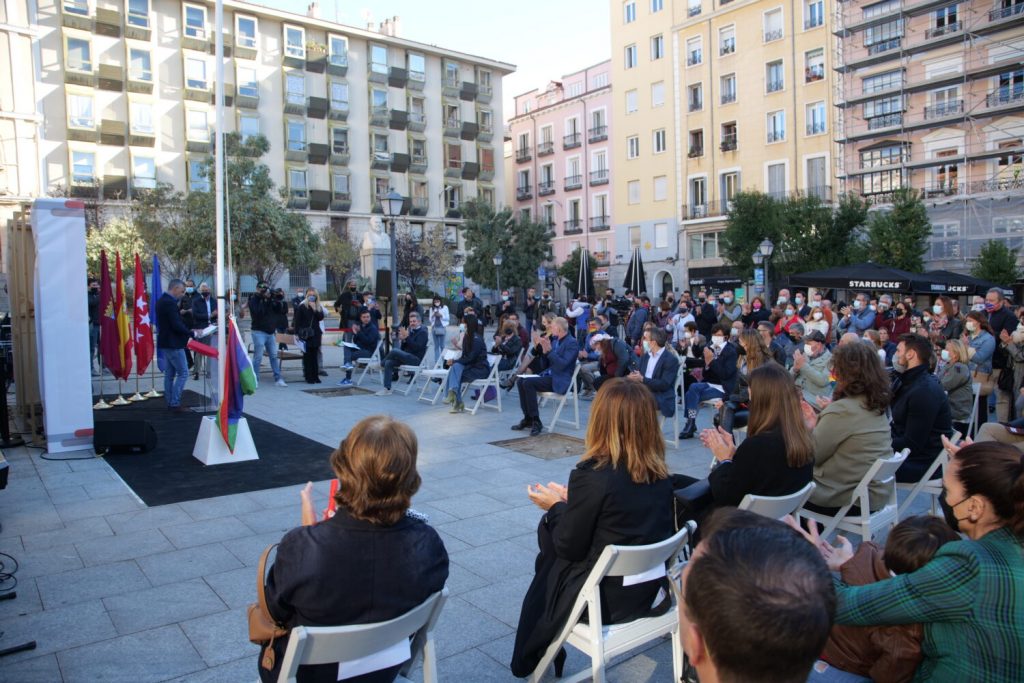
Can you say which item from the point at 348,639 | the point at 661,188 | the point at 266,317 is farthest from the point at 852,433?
the point at 661,188

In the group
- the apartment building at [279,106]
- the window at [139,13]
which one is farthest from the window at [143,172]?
the window at [139,13]

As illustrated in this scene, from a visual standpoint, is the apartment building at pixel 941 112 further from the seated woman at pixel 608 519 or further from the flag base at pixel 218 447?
the seated woman at pixel 608 519

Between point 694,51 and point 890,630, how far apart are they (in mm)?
43073

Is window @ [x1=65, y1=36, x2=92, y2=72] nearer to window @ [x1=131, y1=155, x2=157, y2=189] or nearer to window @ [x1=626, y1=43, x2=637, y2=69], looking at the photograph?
window @ [x1=131, y1=155, x2=157, y2=189]

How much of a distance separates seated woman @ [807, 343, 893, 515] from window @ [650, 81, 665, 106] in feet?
134

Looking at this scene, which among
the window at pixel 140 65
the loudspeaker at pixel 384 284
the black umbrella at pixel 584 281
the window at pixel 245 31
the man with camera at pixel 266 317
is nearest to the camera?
the man with camera at pixel 266 317

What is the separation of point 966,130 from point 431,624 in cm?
3593

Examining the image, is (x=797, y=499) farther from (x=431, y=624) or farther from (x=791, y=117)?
(x=791, y=117)

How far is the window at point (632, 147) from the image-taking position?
144 feet

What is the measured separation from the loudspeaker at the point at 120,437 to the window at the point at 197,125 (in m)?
37.8

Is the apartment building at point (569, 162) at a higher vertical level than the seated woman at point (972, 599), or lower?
higher

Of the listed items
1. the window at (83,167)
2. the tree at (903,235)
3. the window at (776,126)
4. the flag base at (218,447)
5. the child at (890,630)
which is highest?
the window at (776,126)

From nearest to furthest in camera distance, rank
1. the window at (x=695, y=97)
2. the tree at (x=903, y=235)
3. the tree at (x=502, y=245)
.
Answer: the tree at (x=903, y=235) < the window at (x=695, y=97) < the tree at (x=502, y=245)

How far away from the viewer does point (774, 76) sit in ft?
123
